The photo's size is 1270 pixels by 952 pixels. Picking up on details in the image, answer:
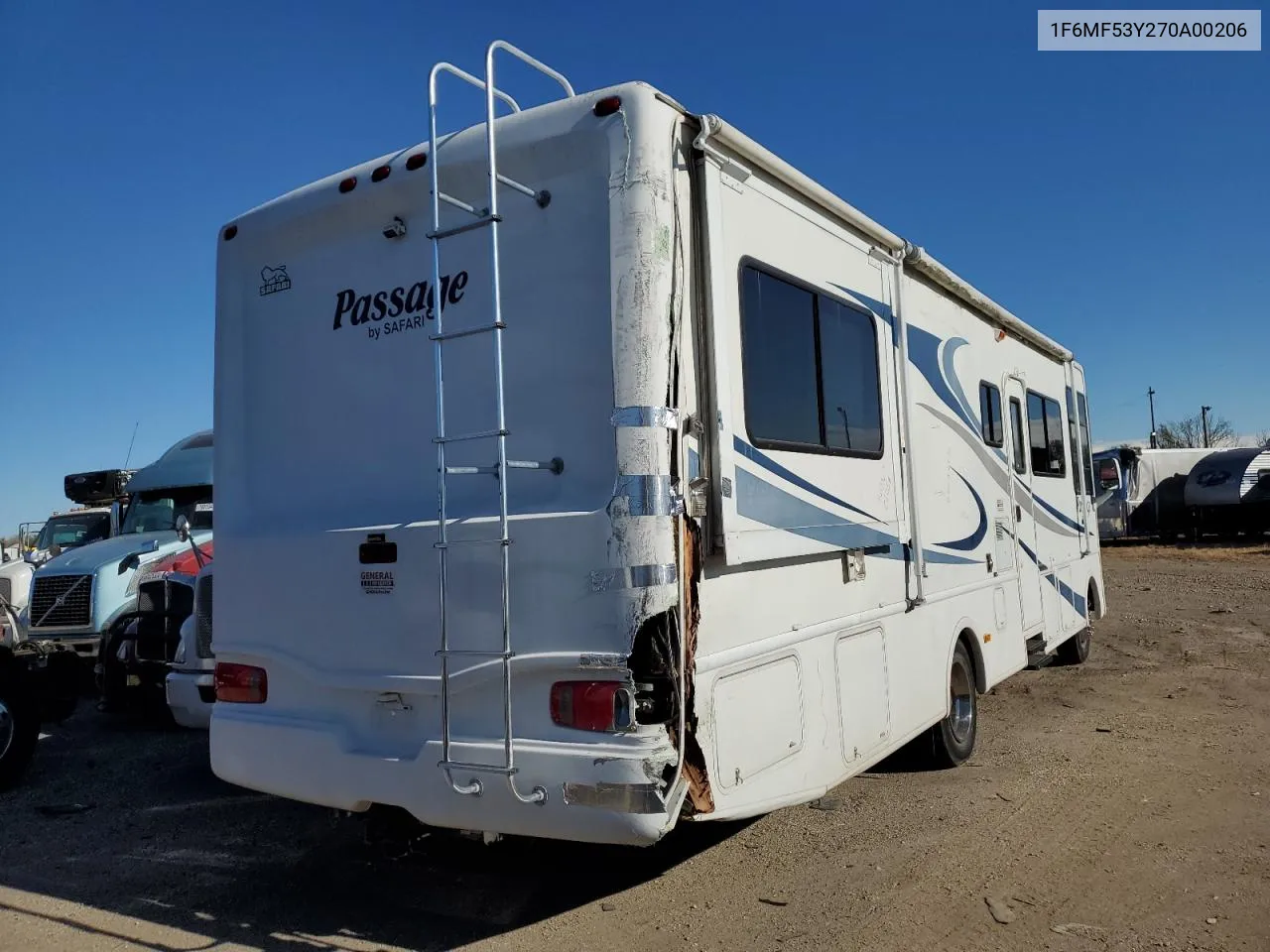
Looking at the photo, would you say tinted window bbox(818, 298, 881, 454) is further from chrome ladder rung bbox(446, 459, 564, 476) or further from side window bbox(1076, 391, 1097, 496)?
side window bbox(1076, 391, 1097, 496)

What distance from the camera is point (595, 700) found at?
11.7 feet

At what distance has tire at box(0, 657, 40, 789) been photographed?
22.6 ft

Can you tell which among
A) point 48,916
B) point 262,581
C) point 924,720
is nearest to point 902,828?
point 924,720

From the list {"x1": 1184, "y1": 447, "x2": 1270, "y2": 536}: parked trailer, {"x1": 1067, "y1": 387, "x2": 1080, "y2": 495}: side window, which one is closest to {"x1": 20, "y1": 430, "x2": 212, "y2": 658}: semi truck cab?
{"x1": 1067, "y1": 387, "x2": 1080, "y2": 495}: side window

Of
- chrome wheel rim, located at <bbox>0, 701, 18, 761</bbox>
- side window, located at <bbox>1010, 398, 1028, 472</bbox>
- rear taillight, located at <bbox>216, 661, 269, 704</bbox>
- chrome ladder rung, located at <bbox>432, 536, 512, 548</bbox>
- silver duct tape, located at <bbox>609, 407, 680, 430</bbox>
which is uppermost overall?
side window, located at <bbox>1010, 398, 1028, 472</bbox>

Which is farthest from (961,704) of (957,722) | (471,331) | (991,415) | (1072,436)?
(1072,436)

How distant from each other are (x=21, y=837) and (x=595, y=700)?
4.24 metres

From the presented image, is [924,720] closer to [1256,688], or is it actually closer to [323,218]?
[323,218]

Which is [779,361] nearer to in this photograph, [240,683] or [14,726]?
[240,683]

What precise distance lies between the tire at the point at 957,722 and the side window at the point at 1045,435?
2.49 m

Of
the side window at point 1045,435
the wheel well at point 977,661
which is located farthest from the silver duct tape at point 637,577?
the side window at point 1045,435

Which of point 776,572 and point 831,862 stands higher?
point 776,572

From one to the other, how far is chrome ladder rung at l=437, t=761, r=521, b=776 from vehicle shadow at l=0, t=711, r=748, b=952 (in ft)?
2.08

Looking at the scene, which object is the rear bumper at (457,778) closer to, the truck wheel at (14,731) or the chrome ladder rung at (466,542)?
the chrome ladder rung at (466,542)
